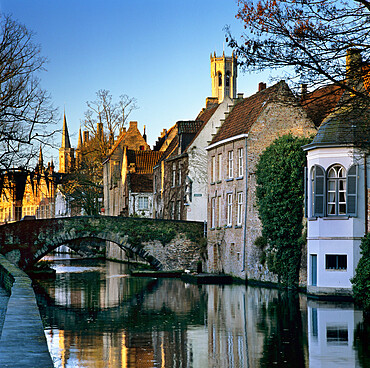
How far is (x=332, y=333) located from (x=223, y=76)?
97.0 meters

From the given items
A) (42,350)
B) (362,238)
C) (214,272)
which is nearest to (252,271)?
(214,272)

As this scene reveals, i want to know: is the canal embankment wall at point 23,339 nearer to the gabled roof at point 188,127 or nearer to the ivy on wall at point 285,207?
the ivy on wall at point 285,207

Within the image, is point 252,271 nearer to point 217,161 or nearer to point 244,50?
point 217,161

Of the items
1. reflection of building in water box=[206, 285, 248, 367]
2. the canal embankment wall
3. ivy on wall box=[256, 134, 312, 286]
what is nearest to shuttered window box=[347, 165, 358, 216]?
ivy on wall box=[256, 134, 312, 286]

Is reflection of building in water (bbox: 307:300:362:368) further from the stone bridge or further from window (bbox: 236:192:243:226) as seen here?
the stone bridge

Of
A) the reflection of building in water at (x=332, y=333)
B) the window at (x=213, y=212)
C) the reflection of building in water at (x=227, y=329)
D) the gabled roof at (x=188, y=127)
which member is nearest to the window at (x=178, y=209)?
the gabled roof at (x=188, y=127)

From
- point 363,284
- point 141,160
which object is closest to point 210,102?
point 141,160

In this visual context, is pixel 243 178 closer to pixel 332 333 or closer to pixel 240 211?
pixel 240 211

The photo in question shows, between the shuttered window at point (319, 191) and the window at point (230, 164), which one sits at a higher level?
the window at point (230, 164)

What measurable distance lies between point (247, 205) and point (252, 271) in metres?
3.05

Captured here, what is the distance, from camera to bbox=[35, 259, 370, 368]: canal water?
42.0 ft

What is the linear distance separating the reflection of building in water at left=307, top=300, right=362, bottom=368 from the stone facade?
848 cm

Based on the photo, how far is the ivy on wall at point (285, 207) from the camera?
96.0 feet

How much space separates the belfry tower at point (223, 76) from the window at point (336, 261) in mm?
86603
